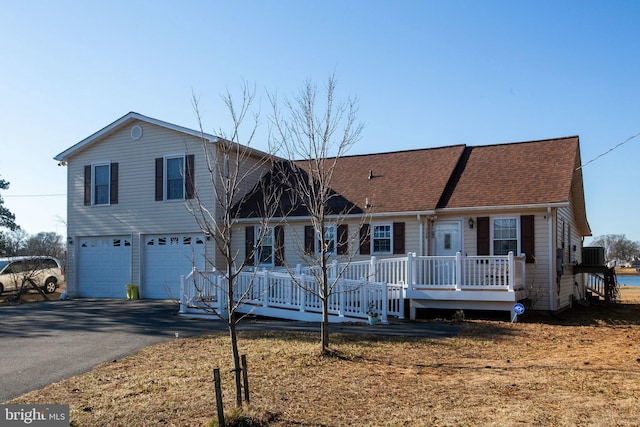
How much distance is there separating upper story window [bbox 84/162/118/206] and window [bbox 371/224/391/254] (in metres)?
9.79

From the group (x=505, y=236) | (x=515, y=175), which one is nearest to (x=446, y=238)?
(x=505, y=236)

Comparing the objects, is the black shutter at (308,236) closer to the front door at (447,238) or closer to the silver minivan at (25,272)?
the front door at (447,238)

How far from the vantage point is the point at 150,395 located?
7371mm

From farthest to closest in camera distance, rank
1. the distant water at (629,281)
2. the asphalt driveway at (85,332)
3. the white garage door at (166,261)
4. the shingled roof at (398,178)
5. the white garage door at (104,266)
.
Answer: the distant water at (629,281) → the white garage door at (104,266) → the white garage door at (166,261) → the shingled roof at (398,178) → the asphalt driveway at (85,332)

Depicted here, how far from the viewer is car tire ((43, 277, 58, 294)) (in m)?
26.9

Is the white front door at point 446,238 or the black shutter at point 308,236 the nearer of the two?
the white front door at point 446,238

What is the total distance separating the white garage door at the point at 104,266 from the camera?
21.8 m

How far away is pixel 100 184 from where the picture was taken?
22.4m

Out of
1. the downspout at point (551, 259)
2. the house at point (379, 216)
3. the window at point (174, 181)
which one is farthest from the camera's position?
the window at point (174, 181)

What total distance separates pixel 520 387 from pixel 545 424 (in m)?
1.55

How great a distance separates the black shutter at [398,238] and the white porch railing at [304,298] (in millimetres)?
2725

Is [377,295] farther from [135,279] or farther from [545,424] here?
[135,279]

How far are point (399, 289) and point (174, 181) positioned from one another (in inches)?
382

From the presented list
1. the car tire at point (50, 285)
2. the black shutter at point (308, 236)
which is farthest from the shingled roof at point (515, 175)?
the car tire at point (50, 285)
